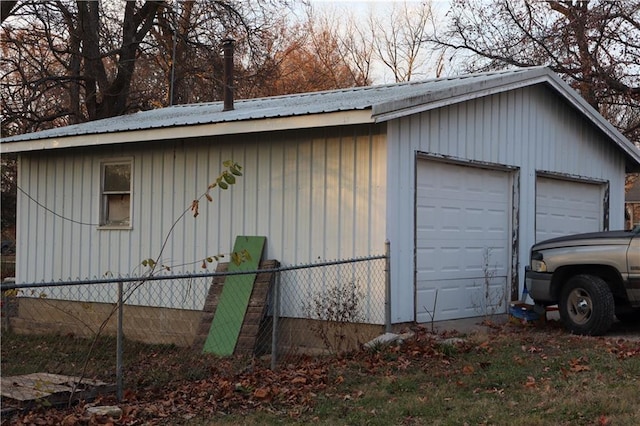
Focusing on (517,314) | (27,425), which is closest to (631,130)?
(517,314)

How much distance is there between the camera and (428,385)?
7.39 meters

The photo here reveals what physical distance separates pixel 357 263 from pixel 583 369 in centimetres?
321

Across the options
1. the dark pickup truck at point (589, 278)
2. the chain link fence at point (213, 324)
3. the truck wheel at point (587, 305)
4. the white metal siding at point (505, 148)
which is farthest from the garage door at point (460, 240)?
the truck wheel at point (587, 305)

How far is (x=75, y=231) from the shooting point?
13.1m

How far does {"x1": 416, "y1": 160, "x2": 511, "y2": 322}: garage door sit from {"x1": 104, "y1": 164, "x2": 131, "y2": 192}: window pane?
4.95 meters

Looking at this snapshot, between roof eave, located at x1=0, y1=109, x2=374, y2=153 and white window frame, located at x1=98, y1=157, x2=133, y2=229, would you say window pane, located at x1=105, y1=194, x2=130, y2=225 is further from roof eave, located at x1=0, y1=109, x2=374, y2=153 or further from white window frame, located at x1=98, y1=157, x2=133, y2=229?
roof eave, located at x1=0, y1=109, x2=374, y2=153

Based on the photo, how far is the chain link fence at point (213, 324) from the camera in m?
9.64

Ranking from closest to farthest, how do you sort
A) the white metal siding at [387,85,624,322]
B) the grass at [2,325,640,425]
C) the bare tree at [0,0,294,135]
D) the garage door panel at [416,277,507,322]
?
the grass at [2,325,640,425] → the white metal siding at [387,85,624,322] → the garage door panel at [416,277,507,322] → the bare tree at [0,0,294,135]

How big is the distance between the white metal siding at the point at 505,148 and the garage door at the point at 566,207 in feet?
0.83

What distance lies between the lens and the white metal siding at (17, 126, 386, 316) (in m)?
10.1

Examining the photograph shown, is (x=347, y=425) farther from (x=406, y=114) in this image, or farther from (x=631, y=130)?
(x=631, y=130)

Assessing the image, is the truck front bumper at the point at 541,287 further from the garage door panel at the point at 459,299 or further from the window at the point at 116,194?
the window at the point at 116,194

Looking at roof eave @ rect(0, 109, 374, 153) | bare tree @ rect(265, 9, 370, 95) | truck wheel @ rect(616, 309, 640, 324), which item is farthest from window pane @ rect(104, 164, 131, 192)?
bare tree @ rect(265, 9, 370, 95)

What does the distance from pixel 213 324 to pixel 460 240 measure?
3652mm
